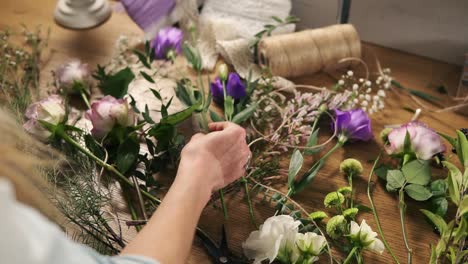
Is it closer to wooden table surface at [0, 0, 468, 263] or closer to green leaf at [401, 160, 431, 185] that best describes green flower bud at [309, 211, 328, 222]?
wooden table surface at [0, 0, 468, 263]

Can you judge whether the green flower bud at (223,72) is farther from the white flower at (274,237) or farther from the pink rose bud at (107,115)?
the white flower at (274,237)

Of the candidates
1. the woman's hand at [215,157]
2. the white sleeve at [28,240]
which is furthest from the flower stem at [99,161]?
the white sleeve at [28,240]

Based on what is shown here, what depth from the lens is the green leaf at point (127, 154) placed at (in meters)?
0.81

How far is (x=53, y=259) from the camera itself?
1.41ft

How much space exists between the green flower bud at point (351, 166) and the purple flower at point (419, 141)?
0.06 meters

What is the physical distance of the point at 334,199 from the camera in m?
0.76

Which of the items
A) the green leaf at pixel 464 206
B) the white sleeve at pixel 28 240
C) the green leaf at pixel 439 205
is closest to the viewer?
the white sleeve at pixel 28 240

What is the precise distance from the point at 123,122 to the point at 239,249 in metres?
0.27

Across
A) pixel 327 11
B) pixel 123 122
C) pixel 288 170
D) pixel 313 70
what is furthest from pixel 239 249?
pixel 327 11

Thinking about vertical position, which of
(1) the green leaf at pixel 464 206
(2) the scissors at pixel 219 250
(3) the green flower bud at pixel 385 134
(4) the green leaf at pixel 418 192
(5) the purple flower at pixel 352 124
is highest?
(1) the green leaf at pixel 464 206

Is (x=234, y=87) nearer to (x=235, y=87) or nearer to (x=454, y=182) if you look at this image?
(x=235, y=87)

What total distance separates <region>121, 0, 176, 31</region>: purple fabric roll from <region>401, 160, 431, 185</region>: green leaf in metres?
0.60

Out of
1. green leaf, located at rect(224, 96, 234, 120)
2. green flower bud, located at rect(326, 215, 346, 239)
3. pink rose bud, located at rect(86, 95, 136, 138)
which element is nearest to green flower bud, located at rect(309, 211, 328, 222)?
green flower bud, located at rect(326, 215, 346, 239)

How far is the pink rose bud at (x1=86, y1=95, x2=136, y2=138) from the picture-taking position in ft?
2.69
